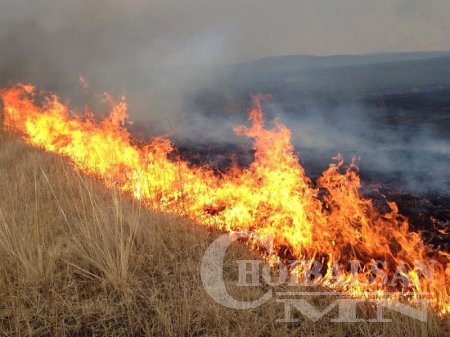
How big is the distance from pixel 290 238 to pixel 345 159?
20.8 ft

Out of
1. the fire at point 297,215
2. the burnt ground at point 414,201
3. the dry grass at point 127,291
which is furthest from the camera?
the burnt ground at point 414,201

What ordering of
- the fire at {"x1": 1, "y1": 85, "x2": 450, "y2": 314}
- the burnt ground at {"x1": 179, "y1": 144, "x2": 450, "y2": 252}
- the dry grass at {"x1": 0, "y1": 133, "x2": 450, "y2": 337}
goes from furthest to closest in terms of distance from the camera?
1. the burnt ground at {"x1": 179, "y1": 144, "x2": 450, "y2": 252}
2. the fire at {"x1": 1, "y1": 85, "x2": 450, "y2": 314}
3. the dry grass at {"x1": 0, "y1": 133, "x2": 450, "y2": 337}

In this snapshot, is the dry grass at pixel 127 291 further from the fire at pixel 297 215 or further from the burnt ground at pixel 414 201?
the burnt ground at pixel 414 201

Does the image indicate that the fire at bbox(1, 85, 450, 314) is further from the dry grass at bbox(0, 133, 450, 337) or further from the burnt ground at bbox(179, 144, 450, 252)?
the dry grass at bbox(0, 133, 450, 337)

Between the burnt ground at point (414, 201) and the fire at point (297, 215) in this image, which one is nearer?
the fire at point (297, 215)

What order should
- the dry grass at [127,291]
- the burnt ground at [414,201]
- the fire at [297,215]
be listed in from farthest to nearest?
the burnt ground at [414,201] → the fire at [297,215] → the dry grass at [127,291]

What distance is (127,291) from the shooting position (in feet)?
10.9

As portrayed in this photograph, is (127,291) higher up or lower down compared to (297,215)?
lower down

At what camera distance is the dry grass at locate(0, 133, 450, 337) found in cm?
295

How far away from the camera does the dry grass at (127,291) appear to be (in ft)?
9.67

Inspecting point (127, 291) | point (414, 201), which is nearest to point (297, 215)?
point (127, 291)

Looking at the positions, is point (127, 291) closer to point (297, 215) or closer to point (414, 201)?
point (297, 215)

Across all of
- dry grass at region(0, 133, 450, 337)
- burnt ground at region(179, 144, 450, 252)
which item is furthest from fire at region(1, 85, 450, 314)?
dry grass at region(0, 133, 450, 337)

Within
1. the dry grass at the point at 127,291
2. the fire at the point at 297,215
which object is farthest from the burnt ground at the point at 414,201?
the dry grass at the point at 127,291
